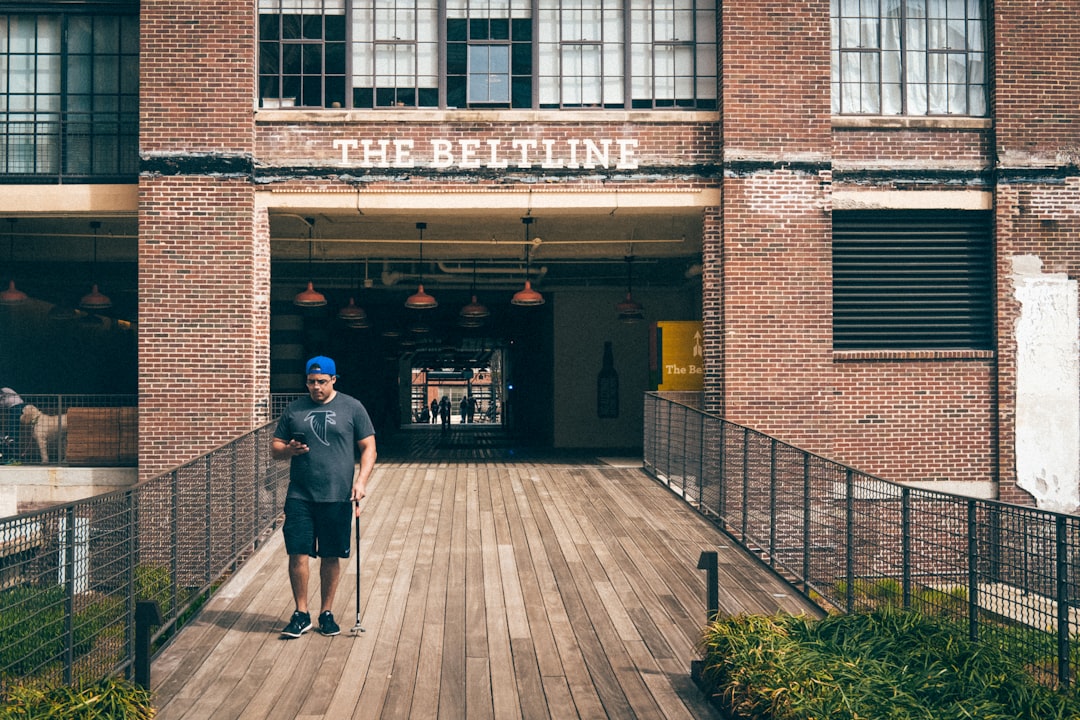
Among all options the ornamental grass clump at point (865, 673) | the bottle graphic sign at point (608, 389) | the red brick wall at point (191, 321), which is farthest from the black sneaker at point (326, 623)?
the bottle graphic sign at point (608, 389)

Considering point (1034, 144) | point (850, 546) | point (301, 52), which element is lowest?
point (850, 546)

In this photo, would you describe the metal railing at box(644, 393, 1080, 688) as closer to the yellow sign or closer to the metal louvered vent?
the yellow sign

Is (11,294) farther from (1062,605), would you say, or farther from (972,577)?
(1062,605)

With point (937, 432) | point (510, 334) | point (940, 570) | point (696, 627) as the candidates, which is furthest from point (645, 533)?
point (510, 334)

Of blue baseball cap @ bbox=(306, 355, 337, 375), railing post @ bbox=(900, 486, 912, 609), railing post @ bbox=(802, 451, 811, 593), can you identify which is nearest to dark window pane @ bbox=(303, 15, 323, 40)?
blue baseball cap @ bbox=(306, 355, 337, 375)

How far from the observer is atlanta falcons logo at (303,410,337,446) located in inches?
247

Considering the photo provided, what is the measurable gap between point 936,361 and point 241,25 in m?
11.0

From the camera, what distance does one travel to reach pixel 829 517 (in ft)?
27.1

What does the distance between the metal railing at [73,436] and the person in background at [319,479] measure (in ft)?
26.7

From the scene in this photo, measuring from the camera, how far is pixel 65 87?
13.4 meters

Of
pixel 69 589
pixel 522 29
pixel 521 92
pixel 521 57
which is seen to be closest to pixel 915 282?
pixel 521 92

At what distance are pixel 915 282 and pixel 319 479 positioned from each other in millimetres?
10455

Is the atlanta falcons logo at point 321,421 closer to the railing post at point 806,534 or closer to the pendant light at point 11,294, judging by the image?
the railing post at point 806,534

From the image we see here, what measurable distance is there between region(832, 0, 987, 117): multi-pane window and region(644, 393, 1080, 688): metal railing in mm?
5622
